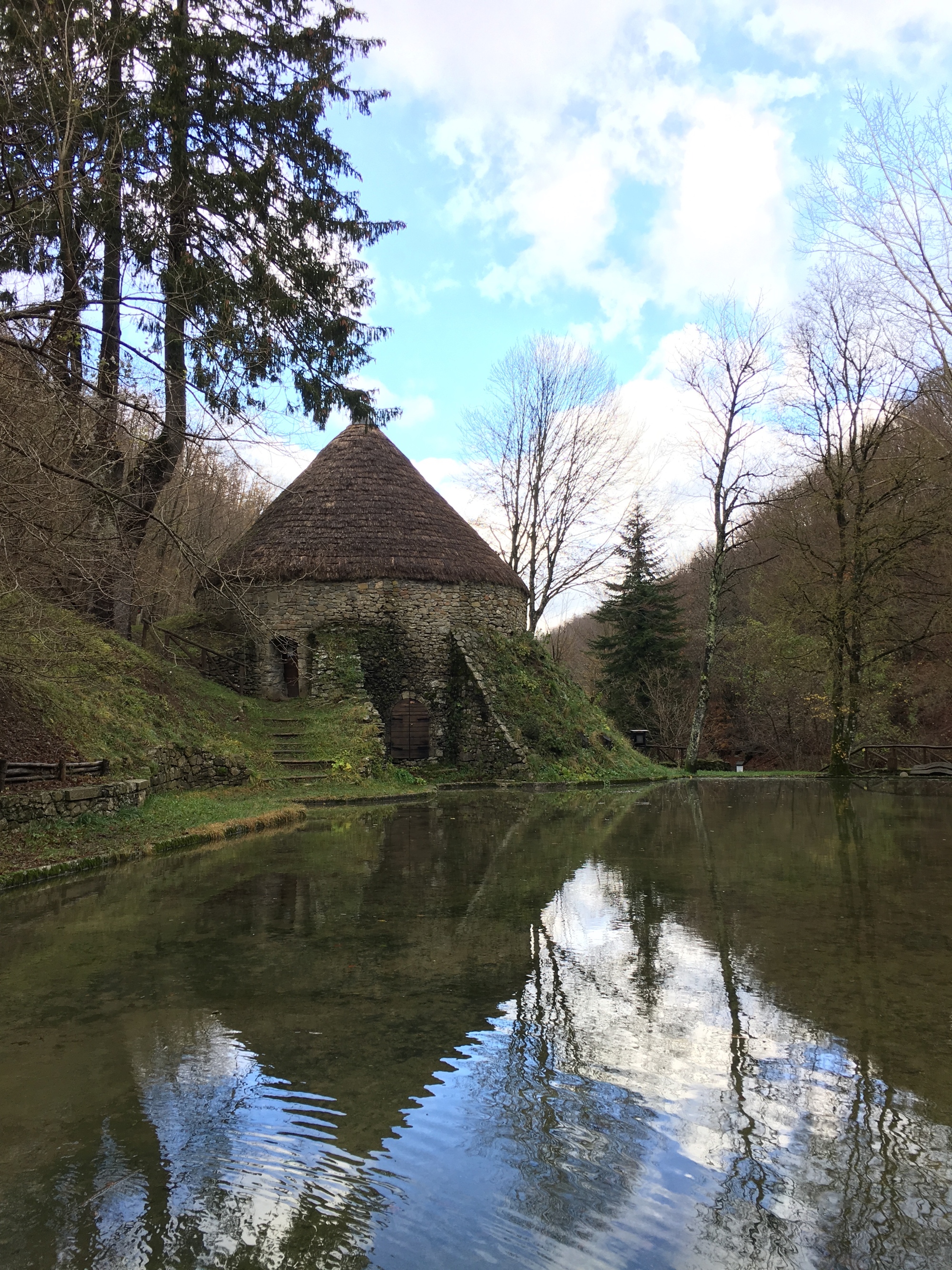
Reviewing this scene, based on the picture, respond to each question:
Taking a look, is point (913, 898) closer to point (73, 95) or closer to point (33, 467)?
point (33, 467)

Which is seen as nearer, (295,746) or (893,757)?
(295,746)

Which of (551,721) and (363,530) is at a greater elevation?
(363,530)

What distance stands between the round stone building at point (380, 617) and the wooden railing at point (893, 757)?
9.86m

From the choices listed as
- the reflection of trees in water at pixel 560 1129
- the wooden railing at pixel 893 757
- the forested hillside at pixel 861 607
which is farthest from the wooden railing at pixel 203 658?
the reflection of trees in water at pixel 560 1129

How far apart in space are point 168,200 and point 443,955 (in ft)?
25.8

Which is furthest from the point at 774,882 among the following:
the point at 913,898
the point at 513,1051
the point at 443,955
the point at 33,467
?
the point at 33,467

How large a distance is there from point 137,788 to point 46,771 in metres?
1.62

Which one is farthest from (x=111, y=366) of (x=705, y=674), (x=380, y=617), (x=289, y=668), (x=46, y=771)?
(x=705, y=674)

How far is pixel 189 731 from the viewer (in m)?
14.4

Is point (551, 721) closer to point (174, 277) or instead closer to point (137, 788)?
point (137, 788)

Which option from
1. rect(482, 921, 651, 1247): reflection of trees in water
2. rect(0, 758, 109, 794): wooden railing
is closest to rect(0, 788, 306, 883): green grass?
rect(0, 758, 109, 794): wooden railing

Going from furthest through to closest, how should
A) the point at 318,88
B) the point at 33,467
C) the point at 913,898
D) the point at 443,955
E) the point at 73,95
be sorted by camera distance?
the point at 318,88
the point at 33,467
the point at 913,898
the point at 73,95
the point at 443,955

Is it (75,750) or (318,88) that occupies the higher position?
(318,88)

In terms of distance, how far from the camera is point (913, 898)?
6.62m
